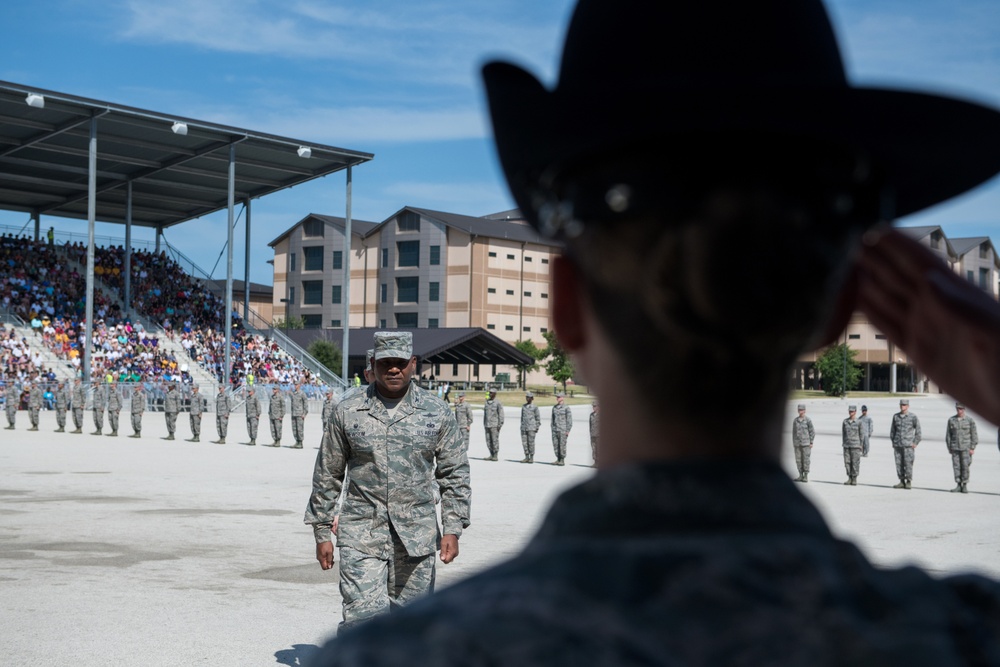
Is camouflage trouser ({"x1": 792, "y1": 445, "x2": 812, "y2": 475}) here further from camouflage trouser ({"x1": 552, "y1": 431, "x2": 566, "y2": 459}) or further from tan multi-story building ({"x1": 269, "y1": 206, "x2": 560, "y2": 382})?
tan multi-story building ({"x1": 269, "y1": 206, "x2": 560, "y2": 382})

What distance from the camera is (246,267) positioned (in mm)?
50281

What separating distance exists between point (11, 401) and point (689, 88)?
118 feet

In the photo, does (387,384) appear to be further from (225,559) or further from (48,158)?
(48,158)

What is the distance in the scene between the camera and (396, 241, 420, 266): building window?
83000 millimetres

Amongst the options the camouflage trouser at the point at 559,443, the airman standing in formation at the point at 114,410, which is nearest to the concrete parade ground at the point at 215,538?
the camouflage trouser at the point at 559,443

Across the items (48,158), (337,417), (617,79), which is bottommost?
(337,417)

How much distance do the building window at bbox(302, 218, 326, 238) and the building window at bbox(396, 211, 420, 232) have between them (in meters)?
7.18

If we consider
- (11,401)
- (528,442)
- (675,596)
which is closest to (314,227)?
(11,401)

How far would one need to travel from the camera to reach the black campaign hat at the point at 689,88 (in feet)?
3.41

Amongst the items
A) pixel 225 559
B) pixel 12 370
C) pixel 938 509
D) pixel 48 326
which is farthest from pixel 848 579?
pixel 48 326

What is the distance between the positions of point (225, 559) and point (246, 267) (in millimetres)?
40751

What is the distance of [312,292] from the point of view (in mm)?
88812

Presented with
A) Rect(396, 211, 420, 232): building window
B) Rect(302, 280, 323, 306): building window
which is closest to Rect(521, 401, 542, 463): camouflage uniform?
Rect(396, 211, 420, 232): building window

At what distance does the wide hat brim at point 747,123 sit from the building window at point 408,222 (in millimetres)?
82526
